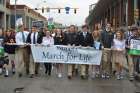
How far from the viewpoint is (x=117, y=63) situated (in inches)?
744

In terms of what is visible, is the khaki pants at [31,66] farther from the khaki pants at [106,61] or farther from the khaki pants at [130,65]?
the khaki pants at [130,65]

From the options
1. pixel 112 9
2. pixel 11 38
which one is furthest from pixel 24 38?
pixel 112 9

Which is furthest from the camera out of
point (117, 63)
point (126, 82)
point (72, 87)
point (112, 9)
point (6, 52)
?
point (112, 9)

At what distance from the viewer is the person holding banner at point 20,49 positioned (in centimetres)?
1950

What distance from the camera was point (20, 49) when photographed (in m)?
19.6

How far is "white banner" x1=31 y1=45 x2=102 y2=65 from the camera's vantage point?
760 inches

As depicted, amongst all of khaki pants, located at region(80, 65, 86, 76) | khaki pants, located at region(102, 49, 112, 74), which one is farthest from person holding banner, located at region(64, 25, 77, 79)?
khaki pants, located at region(102, 49, 112, 74)

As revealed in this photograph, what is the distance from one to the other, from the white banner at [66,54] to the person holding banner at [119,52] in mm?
665

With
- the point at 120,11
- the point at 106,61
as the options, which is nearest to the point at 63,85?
the point at 106,61

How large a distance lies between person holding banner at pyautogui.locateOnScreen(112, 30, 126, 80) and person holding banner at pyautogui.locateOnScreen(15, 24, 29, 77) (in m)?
3.49

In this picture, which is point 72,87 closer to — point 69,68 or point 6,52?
point 69,68

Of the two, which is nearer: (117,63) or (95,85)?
(95,85)

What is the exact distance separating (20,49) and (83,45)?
96.6 inches

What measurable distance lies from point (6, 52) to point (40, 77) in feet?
6.71
